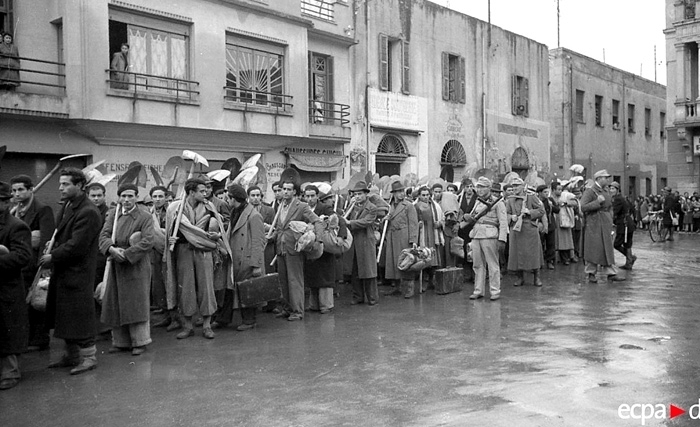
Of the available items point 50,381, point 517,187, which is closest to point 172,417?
point 50,381

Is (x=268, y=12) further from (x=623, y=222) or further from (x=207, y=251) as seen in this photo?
(x=207, y=251)

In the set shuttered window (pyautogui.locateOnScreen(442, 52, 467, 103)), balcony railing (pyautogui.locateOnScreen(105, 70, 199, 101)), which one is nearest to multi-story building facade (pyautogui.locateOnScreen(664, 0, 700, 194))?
shuttered window (pyautogui.locateOnScreen(442, 52, 467, 103))

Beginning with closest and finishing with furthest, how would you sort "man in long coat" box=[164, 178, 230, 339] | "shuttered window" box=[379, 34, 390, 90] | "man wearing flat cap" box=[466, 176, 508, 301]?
"man in long coat" box=[164, 178, 230, 339], "man wearing flat cap" box=[466, 176, 508, 301], "shuttered window" box=[379, 34, 390, 90]

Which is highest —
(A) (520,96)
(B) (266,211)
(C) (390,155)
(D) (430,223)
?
(A) (520,96)

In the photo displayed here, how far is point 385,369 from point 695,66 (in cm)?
2818

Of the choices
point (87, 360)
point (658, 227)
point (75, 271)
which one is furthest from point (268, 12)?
point (658, 227)

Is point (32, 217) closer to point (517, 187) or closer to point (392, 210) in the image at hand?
point (392, 210)

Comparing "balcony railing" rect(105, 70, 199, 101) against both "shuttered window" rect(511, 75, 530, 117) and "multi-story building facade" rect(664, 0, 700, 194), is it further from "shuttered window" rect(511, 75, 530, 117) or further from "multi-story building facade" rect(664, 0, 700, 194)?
"multi-story building facade" rect(664, 0, 700, 194)

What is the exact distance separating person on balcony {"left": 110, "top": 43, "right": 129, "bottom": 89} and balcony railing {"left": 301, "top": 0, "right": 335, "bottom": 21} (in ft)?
21.4

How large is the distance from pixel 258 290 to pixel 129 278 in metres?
1.62

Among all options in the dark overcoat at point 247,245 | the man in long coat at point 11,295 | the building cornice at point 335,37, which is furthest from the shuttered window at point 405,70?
the man in long coat at point 11,295

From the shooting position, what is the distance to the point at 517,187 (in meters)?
12.0

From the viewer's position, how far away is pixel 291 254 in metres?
8.73

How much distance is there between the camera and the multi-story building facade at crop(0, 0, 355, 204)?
13.9m
